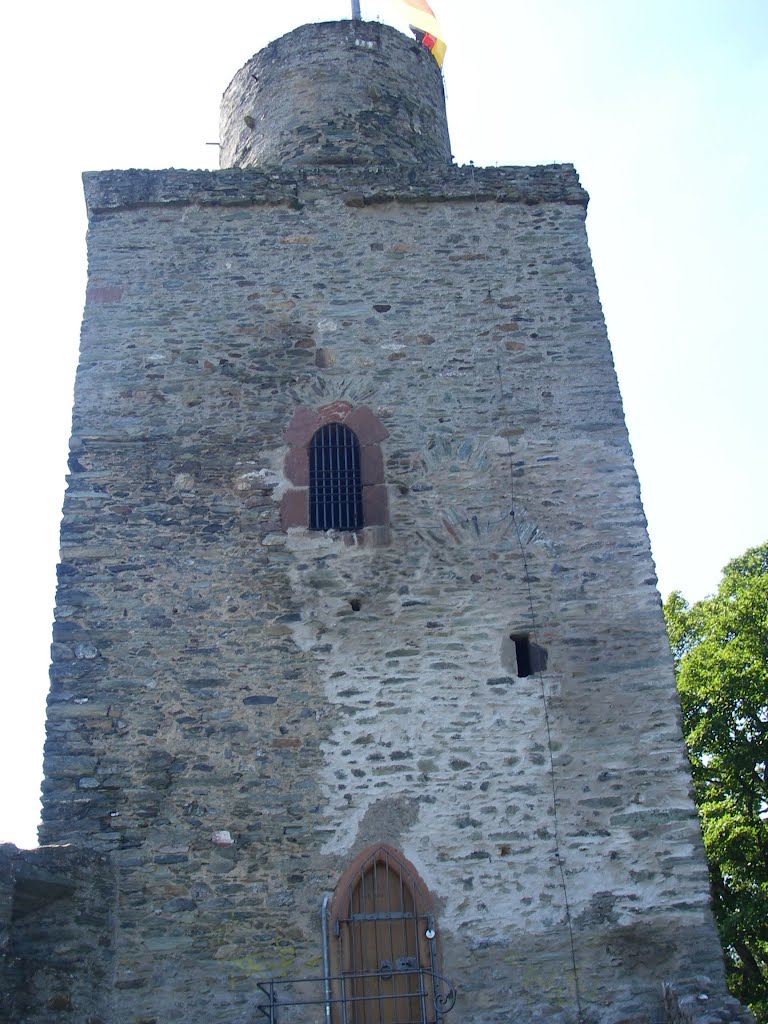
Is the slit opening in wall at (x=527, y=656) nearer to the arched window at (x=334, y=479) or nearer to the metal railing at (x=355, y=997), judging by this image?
the arched window at (x=334, y=479)

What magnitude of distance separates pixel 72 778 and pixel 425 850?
253 centimetres

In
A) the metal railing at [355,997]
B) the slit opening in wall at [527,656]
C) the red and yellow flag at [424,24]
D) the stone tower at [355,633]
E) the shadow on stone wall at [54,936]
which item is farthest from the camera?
the red and yellow flag at [424,24]

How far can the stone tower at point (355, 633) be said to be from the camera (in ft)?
23.4

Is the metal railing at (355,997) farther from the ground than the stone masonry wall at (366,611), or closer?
closer

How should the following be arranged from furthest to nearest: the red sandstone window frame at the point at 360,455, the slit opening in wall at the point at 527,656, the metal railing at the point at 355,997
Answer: the red sandstone window frame at the point at 360,455, the slit opening in wall at the point at 527,656, the metal railing at the point at 355,997

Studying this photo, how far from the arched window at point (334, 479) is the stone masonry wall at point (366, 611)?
21 cm

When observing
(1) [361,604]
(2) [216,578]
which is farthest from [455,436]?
(2) [216,578]

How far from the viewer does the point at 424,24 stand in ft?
40.3

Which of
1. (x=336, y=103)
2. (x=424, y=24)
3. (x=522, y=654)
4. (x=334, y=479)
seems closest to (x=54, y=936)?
(x=522, y=654)

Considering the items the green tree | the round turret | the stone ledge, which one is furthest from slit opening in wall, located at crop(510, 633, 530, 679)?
the green tree

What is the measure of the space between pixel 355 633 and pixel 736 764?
7.89 meters

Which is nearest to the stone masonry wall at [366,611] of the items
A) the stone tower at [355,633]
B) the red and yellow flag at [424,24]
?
the stone tower at [355,633]

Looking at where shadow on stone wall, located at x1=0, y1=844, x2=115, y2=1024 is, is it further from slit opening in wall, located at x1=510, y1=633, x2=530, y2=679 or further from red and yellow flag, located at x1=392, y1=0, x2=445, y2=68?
red and yellow flag, located at x1=392, y1=0, x2=445, y2=68

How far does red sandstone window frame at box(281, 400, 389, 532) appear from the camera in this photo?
8617mm
